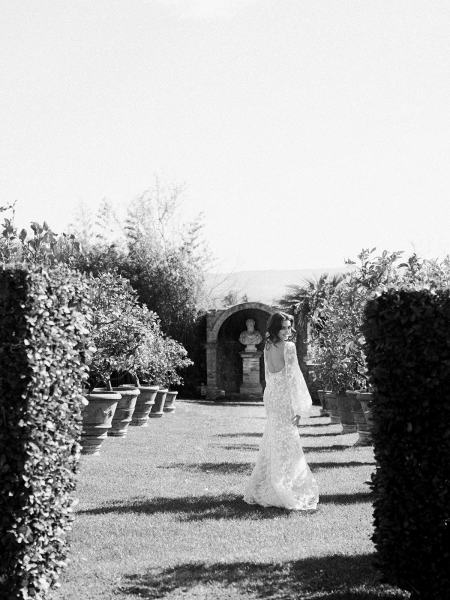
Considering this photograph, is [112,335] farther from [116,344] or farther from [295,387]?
[295,387]

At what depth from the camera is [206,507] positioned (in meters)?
7.48

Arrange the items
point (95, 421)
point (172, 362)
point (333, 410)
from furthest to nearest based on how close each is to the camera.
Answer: point (172, 362) → point (333, 410) → point (95, 421)

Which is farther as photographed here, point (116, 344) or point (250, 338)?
point (250, 338)

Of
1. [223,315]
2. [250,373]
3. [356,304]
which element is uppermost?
[223,315]

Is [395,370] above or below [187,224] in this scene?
below

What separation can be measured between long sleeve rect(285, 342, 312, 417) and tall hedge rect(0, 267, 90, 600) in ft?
11.7

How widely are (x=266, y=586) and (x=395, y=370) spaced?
5.36 feet

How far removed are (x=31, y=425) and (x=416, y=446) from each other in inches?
85.7

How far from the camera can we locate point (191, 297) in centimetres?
2819

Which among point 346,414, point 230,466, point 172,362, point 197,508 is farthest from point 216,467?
point 172,362

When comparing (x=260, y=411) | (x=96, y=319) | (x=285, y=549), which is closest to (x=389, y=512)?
(x=285, y=549)

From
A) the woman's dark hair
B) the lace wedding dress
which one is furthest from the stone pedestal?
the woman's dark hair

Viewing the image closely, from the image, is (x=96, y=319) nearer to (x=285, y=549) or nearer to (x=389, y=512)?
(x=285, y=549)

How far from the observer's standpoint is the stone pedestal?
28.6m
